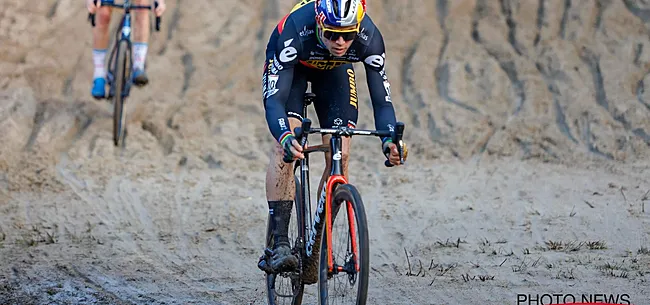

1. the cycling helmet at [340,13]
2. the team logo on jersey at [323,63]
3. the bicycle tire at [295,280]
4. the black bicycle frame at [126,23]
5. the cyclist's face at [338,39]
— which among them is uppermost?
the black bicycle frame at [126,23]

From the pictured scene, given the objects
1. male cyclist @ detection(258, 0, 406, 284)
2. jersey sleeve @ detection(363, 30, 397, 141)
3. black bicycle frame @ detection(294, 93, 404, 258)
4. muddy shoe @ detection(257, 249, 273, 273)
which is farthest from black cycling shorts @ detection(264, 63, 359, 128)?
muddy shoe @ detection(257, 249, 273, 273)

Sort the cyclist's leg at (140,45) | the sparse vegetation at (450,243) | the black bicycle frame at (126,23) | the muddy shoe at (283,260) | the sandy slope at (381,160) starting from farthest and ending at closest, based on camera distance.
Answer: the black bicycle frame at (126,23)
the cyclist's leg at (140,45)
the sparse vegetation at (450,243)
the sandy slope at (381,160)
the muddy shoe at (283,260)

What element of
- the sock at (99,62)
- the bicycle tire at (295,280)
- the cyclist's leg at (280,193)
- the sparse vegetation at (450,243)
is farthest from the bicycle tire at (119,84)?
the cyclist's leg at (280,193)

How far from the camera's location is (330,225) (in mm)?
4770

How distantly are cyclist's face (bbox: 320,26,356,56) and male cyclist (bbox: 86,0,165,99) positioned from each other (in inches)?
179

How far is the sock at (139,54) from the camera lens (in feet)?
30.5

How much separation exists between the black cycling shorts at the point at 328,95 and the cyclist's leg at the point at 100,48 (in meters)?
4.41

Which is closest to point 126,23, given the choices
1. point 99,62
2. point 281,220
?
point 99,62

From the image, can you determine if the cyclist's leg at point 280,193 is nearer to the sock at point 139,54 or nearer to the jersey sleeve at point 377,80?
the jersey sleeve at point 377,80

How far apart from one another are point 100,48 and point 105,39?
118 mm

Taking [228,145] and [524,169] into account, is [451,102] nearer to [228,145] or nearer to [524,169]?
[524,169]

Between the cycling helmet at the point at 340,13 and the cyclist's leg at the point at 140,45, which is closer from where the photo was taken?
the cycling helmet at the point at 340,13

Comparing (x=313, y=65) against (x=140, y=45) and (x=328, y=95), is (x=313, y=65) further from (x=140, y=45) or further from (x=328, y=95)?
(x=140, y=45)


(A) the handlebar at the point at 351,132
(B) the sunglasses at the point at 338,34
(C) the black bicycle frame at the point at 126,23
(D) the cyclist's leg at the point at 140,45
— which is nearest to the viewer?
(A) the handlebar at the point at 351,132
